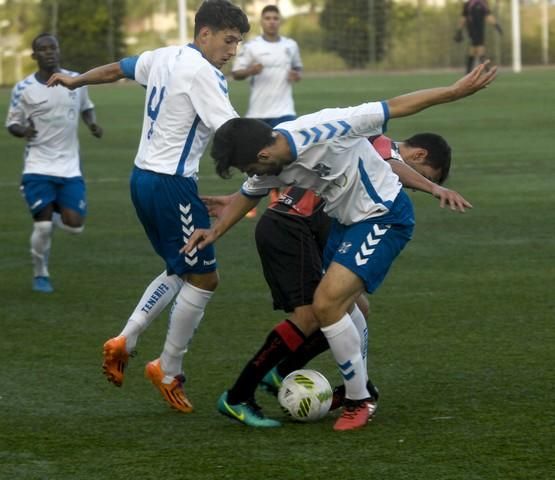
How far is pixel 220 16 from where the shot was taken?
7.35 m

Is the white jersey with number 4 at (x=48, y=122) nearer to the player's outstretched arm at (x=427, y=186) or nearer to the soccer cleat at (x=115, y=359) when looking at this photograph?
the soccer cleat at (x=115, y=359)

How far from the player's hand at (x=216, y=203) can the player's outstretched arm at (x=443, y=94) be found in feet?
3.57

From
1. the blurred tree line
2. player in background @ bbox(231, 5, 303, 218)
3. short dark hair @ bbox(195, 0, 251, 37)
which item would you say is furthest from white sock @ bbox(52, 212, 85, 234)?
the blurred tree line

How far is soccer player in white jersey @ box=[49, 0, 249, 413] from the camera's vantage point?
24.0 ft

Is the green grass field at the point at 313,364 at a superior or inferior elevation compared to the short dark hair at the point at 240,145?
inferior

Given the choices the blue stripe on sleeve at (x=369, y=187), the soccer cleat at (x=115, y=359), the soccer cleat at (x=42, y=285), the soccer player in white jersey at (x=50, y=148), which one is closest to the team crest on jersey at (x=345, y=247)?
the blue stripe on sleeve at (x=369, y=187)

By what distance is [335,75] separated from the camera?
46.9 meters

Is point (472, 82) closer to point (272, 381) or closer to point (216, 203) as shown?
point (216, 203)

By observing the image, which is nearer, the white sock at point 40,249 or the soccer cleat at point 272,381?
the soccer cleat at point 272,381

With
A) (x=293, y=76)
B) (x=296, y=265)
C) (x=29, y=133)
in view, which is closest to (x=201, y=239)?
(x=296, y=265)

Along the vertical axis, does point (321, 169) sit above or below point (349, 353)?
above

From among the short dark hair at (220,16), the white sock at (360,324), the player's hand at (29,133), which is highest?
the short dark hair at (220,16)

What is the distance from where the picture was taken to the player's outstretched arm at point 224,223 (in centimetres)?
675

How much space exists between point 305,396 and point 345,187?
1.00 meters
